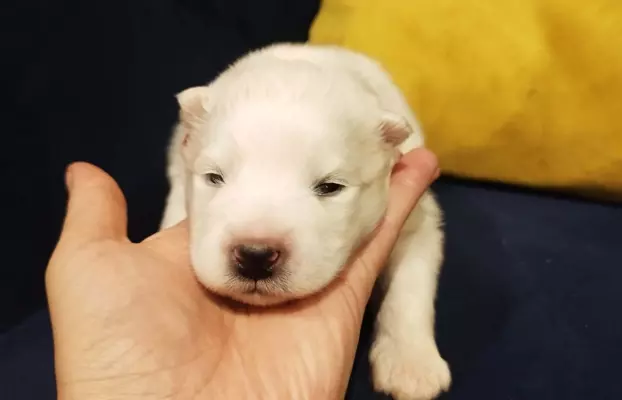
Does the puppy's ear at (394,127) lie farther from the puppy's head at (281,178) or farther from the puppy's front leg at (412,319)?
the puppy's front leg at (412,319)

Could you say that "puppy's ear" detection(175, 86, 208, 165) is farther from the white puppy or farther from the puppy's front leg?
the puppy's front leg

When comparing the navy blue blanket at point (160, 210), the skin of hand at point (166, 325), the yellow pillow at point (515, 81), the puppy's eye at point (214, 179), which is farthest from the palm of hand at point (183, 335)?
the yellow pillow at point (515, 81)

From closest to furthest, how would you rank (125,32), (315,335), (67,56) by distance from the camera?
(315,335), (67,56), (125,32)

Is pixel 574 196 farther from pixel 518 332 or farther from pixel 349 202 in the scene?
pixel 349 202

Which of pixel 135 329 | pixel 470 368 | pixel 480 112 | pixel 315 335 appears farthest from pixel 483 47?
pixel 135 329

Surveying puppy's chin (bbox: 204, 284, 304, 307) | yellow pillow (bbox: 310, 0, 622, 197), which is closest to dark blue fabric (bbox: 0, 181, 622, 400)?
yellow pillow (bbox: 310, 0, 622, 197)
